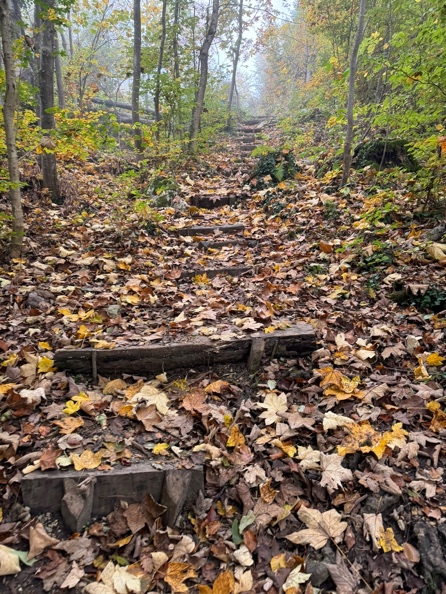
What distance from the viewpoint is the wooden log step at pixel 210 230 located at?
6004 mm

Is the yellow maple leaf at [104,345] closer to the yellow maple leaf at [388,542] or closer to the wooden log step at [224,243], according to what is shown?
the yellow maple leaf at [388,542]

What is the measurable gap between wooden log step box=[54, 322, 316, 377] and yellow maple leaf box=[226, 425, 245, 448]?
723 mm

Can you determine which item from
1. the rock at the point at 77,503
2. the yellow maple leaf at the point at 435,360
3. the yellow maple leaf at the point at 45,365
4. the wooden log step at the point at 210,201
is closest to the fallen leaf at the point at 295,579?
the rock at the point at 77,503

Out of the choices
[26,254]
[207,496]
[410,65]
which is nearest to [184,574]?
[207,496]

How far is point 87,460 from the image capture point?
7.09 feet

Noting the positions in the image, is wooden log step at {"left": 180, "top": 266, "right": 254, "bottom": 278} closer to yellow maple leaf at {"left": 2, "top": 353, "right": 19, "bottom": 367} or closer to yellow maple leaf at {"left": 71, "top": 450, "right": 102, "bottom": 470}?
yellow maple leaf at {"left": 2, "top": 353, "right": 19, "bottom": 367}

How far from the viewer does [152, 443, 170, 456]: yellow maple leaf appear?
Answer: 2285mm

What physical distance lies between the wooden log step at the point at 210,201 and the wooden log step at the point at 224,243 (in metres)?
1.89

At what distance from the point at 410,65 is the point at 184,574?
541 cm

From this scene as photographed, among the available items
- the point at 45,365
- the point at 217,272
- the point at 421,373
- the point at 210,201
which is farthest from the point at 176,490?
the point at 210,201

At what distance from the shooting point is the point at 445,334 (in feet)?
10.0

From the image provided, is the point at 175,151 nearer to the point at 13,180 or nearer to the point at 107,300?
the point at 13,180

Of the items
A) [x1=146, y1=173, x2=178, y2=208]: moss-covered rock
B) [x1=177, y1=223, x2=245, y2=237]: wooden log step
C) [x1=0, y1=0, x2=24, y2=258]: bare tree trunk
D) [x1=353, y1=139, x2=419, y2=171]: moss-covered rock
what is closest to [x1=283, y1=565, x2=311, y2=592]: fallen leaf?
[x1=0, y1=0, x2=24, y2=258]: bare tree trunk

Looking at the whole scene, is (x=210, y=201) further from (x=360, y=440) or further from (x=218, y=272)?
(x=360, y=440)
